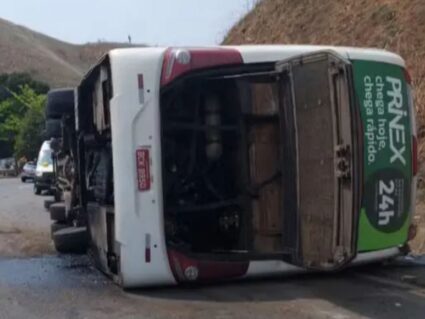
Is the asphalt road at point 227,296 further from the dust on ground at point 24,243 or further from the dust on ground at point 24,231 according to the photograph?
the dust on ground at point 24,231

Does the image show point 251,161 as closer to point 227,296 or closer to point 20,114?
point 227,296

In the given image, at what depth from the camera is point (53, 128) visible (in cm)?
1412

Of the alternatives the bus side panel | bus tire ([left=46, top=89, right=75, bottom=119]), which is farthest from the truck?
bus tire ([left=46, top=89, right=75, bottom=119])

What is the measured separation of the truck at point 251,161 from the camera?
308 inches

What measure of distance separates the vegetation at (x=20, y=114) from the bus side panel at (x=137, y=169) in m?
67.2

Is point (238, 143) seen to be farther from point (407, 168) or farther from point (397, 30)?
point (397, 30)

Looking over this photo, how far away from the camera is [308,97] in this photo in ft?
26.9

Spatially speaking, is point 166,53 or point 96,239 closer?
point 166,53

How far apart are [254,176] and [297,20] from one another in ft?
46.9

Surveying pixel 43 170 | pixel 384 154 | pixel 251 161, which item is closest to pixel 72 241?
pixel 251 161

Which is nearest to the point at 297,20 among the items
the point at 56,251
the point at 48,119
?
the point at 48,119

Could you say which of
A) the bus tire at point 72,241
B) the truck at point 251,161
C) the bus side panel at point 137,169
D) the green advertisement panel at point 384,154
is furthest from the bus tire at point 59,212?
the green advertisement panel at point 384,154

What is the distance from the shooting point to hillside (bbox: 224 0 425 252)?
15.9 m

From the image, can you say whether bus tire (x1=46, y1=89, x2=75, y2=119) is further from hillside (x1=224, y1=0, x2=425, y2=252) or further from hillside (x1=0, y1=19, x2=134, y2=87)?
hillside (x1=0, y1=19, x2=134, y2=87)
